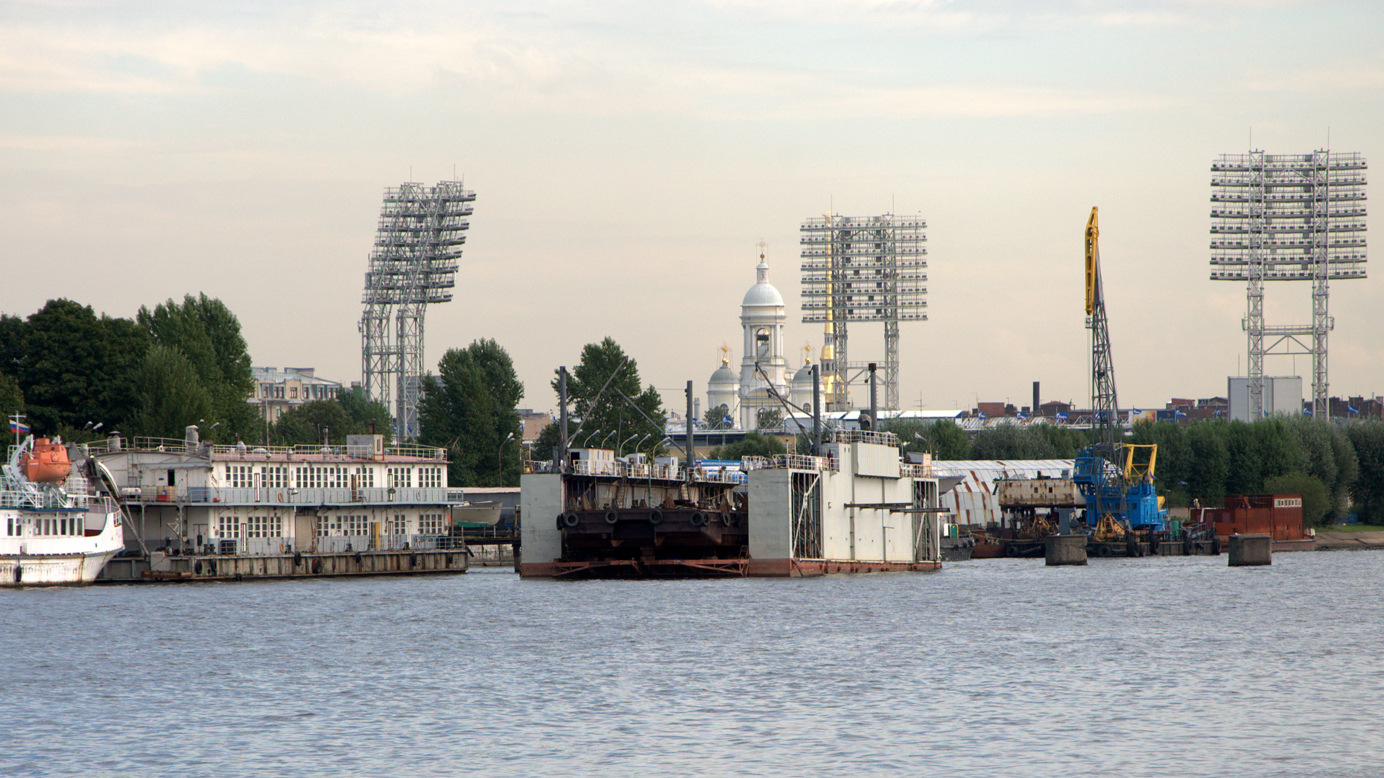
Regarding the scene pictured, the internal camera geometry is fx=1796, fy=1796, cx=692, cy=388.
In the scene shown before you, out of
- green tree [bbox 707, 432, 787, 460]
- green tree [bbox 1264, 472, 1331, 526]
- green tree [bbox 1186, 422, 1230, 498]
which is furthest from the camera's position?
green tree [bbox 707, 432, 787, 460]

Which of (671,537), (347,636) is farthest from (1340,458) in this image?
(347,636)

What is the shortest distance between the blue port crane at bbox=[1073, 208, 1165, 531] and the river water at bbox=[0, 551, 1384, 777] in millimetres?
56750

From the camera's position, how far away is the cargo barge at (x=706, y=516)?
84.2 metres

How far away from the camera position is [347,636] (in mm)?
59781

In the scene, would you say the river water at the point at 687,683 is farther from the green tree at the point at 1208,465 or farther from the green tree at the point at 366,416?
the green tree at the point at 1208,465

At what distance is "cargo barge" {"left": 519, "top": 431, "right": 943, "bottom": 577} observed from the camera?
84250mm

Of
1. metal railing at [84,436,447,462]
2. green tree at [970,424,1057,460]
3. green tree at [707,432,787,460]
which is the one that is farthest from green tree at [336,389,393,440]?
green tree at [970,424,1057,460]

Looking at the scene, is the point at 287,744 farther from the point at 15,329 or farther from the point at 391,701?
the point at 15,329

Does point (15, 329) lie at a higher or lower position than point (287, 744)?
higher

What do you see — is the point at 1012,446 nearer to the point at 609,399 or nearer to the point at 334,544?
the point at 609,399

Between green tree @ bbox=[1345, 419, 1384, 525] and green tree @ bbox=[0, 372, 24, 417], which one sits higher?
green tree @ bbox=[0, 372, 24, 417]

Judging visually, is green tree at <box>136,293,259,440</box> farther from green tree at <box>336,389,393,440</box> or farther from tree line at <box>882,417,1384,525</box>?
tree line at <box>882,417,1384,525</box>

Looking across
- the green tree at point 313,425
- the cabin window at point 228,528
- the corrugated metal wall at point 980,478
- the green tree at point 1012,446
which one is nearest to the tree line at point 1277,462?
the corrugated metal wall at point 980,478

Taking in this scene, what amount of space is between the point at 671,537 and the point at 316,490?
22.0m
